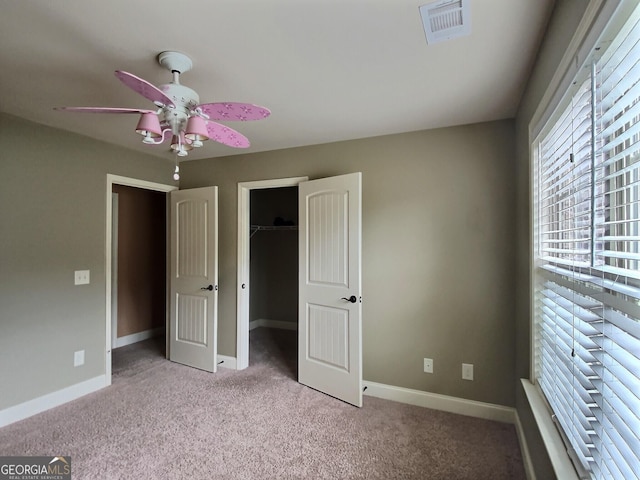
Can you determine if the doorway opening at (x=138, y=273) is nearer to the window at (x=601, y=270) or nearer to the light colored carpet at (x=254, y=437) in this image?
the light colored carpet at (x=254, y=437)

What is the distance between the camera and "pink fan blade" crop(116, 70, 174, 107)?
1.23 meters

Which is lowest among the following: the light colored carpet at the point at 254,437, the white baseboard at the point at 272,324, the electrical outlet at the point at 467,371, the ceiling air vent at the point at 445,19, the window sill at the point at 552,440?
the light colored carpet at the point at 254,437

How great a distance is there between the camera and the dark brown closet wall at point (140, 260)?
13.9 ft

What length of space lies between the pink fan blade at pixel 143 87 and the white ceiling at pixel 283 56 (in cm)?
29

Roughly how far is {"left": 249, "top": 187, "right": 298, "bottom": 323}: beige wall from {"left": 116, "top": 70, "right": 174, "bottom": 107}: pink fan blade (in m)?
3.55

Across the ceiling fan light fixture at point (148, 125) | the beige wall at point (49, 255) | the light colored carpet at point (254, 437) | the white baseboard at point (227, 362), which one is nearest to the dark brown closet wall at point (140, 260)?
the beige wall at point (49, 255)

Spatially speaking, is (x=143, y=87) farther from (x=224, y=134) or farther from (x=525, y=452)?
(x=525, y=452)

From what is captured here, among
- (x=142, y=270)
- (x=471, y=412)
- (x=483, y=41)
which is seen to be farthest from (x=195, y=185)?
(x=471, y=412)

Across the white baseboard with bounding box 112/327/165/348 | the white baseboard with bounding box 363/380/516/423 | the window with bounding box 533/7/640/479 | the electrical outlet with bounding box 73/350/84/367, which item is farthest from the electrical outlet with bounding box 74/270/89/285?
the window with bounding box 533/7/640/479

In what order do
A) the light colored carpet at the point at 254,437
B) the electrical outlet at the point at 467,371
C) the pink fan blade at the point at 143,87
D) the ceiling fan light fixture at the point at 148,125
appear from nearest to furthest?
the pink fan blade at the point at 143,87
the ceiling fan light fixture at the point at 148,125
the light colored carpet at the point at 254,437
the electrical outlet at the point at 467,371

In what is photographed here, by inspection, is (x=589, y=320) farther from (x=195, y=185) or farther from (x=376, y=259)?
(x=195, y=185)

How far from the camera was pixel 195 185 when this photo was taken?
3.71 metres

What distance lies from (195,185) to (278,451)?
2.88 m

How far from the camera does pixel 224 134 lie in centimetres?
184
